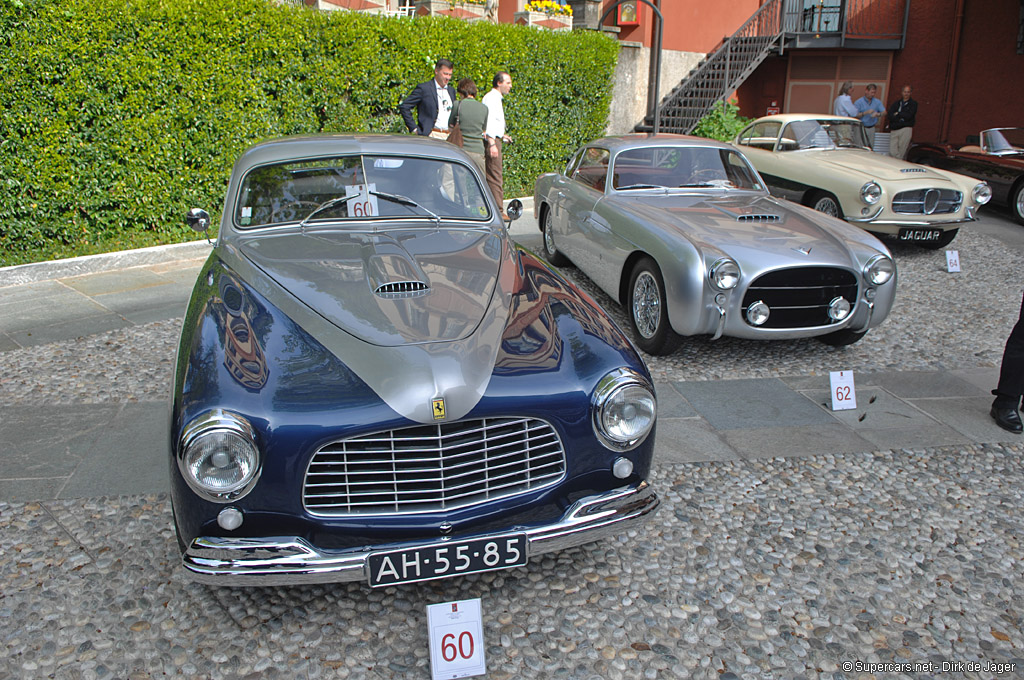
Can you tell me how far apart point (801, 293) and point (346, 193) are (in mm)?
3107

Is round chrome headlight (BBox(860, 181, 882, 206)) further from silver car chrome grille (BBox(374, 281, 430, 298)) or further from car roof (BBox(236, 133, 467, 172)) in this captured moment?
silver car chrome grille (BBox(374, 281, 430, 298))

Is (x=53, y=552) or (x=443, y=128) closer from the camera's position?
(x=53, y=552)

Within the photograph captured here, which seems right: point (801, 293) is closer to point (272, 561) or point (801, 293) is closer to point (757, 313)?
point (757, 313)

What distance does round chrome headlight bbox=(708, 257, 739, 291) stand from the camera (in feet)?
15.9

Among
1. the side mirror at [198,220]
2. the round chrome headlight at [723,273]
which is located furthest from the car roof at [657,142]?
the side mirror at [198,220]

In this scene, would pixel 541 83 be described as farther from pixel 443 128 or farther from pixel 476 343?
pixel 476 343

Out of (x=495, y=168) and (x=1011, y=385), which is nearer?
(x=1011, y=385)

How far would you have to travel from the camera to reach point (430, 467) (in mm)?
2469

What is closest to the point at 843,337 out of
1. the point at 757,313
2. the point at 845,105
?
the point at 757,313

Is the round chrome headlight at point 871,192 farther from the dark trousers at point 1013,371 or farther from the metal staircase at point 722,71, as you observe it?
the metal staircase at point 722,71

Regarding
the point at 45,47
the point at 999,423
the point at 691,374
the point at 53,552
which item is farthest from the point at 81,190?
the point at 999,423

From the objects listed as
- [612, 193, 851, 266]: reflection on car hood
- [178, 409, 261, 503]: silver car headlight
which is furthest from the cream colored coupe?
[178, 409, 261, 503]: silver car headlight

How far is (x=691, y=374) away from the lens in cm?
514

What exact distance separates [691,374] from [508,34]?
7.81 meters
